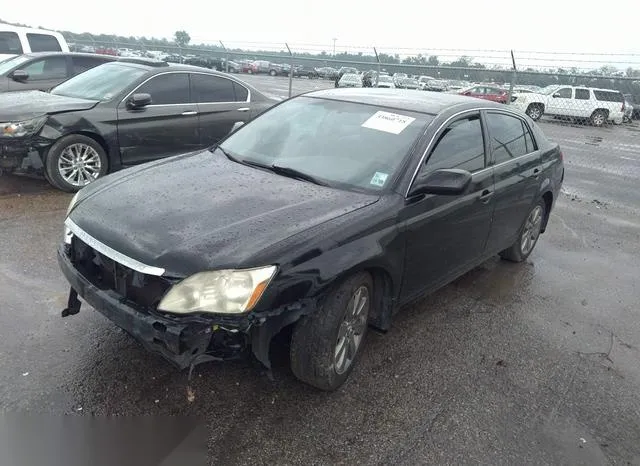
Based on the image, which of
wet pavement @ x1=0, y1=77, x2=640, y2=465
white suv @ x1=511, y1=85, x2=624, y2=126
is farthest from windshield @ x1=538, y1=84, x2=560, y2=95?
wet pavement @ x1=0, y1=77, x2=640, y2=465

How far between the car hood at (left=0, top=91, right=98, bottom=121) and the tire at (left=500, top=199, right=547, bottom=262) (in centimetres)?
494

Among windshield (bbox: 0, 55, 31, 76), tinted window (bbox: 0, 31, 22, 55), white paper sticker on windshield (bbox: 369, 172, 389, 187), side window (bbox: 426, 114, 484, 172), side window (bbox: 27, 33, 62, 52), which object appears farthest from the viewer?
side window (bbox: 27, 33, 62, 52)

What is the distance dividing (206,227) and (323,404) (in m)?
1.15

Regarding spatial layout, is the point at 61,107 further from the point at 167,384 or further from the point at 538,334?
the point at 538,334

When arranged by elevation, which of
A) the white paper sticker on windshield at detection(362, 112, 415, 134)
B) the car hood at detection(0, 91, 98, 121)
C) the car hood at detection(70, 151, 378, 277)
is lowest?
the car hood at detection(0, 91, 98, 121)

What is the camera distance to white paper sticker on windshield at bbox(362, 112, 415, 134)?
3.51 metres

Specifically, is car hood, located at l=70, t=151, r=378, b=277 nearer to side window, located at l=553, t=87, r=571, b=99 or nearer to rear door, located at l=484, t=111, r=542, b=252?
rear door, located at l=484, t=111, r=542, b=252

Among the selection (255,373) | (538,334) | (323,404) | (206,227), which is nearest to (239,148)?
(206,227)

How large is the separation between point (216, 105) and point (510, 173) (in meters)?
4.38

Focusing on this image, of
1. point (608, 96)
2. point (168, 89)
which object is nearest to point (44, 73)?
point (168, 89)

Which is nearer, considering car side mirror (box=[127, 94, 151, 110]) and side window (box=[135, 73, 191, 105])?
car side mirror (box=[127, 94, 151, 110])

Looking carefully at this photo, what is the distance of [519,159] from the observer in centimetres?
441

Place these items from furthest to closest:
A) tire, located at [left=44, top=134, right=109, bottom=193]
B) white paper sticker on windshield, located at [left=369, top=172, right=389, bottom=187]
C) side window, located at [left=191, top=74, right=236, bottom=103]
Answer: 1. side window, located at [left=191, top=74, right=236, bottom=103]
2. tire, located at [left=44, top=134, right=109, bottom=193]
3. white paper sticker on windshield, located at [left=369, top=172, right=389, bottom=187]

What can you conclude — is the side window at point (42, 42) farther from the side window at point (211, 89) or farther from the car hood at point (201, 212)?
the car hood at point (201, 212)
